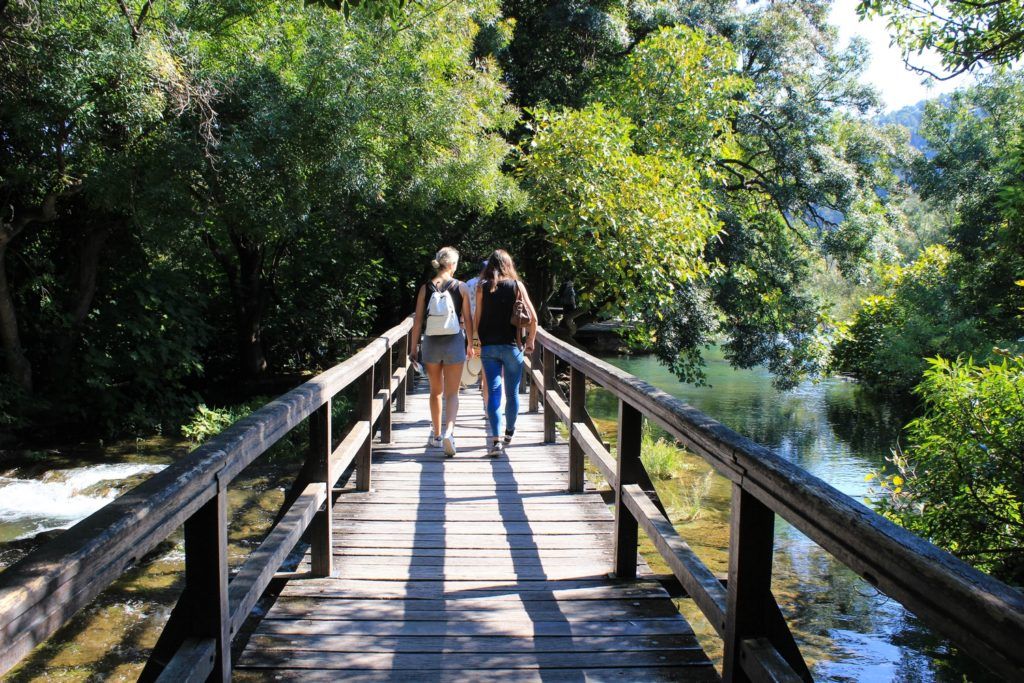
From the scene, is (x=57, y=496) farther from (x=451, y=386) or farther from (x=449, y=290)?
(x=449, y=290)

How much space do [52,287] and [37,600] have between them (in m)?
14.4

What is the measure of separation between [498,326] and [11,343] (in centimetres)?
1024

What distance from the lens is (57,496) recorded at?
10.4 metres

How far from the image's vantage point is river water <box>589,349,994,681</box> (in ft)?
24.8

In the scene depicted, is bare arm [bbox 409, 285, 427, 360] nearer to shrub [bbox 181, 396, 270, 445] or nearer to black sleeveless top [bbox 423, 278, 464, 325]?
black sleeveless top [bbox 423, 278, 464, 325]

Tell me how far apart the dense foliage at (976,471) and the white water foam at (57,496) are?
8.90 metres

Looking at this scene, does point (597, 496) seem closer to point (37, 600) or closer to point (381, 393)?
point (381, 393)

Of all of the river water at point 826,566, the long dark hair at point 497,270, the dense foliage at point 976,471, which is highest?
the long dark hair at point 497,270

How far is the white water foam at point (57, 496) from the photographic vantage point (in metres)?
9.66

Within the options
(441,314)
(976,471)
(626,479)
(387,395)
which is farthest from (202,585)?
(976,471)

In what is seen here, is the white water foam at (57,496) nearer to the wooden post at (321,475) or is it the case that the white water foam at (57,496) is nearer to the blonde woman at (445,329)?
the blonde woman at (445,329)

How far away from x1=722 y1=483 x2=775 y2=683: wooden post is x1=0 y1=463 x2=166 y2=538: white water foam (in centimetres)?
912

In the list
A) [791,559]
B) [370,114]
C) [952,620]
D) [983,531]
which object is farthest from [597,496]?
[370,114]

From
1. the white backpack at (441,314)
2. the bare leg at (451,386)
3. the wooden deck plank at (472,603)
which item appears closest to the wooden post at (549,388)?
the bare leg at (451,386)
